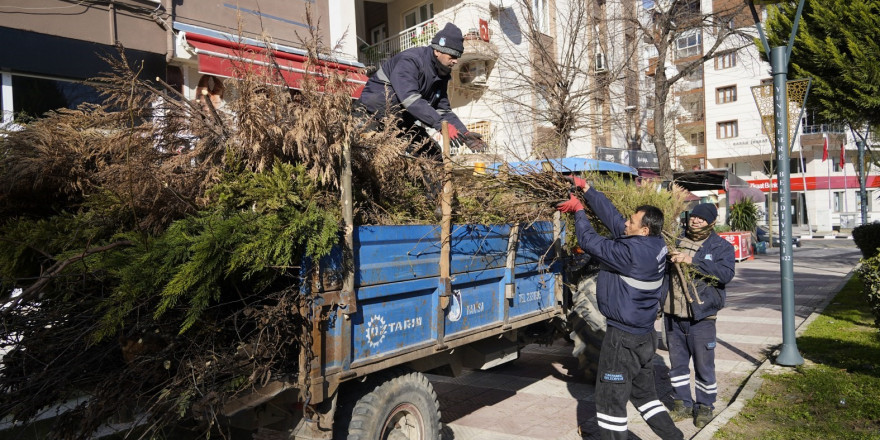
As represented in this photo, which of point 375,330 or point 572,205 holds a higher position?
point 572,205

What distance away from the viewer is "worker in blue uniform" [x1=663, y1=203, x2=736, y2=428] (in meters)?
5.20

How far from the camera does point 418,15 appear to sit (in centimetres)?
2130

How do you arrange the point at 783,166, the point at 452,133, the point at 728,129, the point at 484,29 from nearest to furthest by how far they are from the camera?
the point at 452,133, the point at 783,166, the point at 484,29, the point at 728,129

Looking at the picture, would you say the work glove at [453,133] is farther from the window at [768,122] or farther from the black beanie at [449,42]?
the window at [768,122]

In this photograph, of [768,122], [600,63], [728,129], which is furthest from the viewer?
[728,129]

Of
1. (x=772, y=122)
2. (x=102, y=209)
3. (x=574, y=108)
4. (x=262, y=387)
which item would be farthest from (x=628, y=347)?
(x=574, y=108)

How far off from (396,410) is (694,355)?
9.73 feet

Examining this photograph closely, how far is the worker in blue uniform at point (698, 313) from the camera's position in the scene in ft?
17.0

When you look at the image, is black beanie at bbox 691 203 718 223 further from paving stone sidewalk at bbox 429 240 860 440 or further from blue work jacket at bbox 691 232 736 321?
paving stone sidewalk at bbox 429 240 860 440

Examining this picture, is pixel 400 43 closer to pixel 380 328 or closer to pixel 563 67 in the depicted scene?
pixel 563 67

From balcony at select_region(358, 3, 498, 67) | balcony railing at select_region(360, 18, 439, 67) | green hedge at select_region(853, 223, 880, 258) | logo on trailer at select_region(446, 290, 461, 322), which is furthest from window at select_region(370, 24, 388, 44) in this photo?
logo on trailer at select_region(446, 290, 461, 322)

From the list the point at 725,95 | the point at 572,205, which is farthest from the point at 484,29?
the point at 725,95

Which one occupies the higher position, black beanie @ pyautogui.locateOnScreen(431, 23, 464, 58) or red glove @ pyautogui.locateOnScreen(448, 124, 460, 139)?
black beanie @ pyautogui.locateOnScreen(431, 23, 464, 58)

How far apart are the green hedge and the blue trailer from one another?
10.3m
